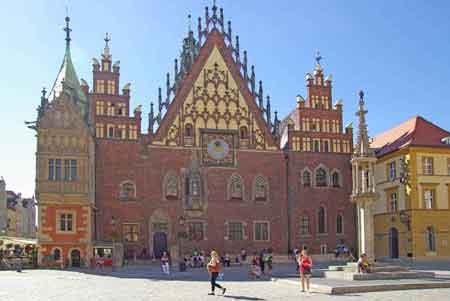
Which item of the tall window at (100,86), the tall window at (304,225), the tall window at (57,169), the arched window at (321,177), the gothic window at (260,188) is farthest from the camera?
the arched window at (321,177)

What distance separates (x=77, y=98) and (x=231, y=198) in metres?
15.1

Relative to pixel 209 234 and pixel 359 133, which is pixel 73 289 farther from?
pixel 209 234

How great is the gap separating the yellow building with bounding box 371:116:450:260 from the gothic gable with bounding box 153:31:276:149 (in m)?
10.8

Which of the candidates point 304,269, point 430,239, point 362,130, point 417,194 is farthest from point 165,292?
point 430,239

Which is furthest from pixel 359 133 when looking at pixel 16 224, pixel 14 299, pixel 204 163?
pixel 16 224

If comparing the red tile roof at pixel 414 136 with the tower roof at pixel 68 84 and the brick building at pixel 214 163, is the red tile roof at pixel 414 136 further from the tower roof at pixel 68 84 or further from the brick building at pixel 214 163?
the tower roof at pixel 68 84

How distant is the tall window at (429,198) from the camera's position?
1845 inches

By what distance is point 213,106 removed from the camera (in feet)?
167

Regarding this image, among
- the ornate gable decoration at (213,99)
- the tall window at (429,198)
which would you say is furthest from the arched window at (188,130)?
the tall window at (429,198)

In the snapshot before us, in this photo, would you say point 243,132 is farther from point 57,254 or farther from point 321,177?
point 57,254

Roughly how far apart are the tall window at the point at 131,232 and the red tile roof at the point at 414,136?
71.1 feet

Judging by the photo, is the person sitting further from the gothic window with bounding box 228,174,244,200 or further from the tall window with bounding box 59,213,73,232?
the gothic window with bounding box 228,174,244,200

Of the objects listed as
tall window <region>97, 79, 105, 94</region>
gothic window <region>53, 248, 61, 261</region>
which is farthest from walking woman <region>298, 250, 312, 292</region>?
tall window <region>97, 79, 105, 94</region>

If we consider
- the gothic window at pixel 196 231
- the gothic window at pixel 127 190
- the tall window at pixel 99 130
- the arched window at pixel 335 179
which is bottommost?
the gothic window at pixel 196 231
